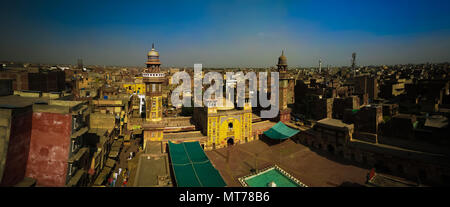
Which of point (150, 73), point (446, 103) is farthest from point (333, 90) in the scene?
point (150, 73)

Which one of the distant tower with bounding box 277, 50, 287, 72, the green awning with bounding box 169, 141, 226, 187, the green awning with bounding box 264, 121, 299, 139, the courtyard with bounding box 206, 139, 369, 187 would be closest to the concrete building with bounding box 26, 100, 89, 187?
the green awning with bounding box 169, 141, 226, 187

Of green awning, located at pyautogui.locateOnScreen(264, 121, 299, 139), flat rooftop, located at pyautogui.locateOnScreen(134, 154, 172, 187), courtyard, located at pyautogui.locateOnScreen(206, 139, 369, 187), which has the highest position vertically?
green awning, located at pyautogui.locateOnScreen(264, 121, 299, 139)

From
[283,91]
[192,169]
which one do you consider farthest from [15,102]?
[283,91]

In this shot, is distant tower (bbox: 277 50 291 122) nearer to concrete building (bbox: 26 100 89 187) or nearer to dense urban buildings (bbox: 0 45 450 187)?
dense urban buildings (bbox: 0 45 450 187)

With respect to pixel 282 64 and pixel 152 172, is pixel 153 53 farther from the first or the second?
pixel 282 64

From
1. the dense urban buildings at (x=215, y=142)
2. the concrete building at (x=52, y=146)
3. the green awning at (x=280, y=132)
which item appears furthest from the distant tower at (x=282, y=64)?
the concrete building at (x=52, y=146)

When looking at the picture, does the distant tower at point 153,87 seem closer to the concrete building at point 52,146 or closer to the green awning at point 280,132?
the concrete building at point 52,146
